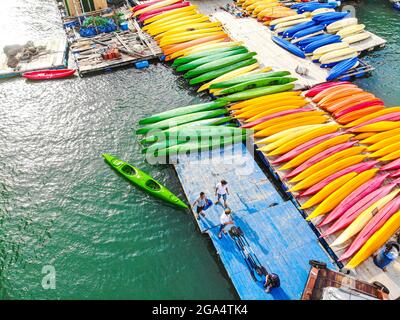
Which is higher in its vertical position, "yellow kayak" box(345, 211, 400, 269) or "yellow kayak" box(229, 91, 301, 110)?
"yellow kayak" box(229, 91, 301, 110)

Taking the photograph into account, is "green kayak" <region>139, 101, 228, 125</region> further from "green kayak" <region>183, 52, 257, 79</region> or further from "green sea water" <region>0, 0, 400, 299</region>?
"green kayak" <region>183, 52, 257, 79</region>

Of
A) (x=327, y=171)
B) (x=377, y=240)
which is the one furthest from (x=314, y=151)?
(x=377, y=240)

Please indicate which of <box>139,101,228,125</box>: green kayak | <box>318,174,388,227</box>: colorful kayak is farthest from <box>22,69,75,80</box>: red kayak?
<box>318,174,388,227</box>: colorful kayak

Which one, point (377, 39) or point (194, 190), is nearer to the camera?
point (194, 190)

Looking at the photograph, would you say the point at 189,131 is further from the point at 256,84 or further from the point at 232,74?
the point at 232,74

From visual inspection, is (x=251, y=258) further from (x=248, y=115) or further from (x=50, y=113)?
(x=50, y=113)

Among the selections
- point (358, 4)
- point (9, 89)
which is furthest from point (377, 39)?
point (9, 89)
